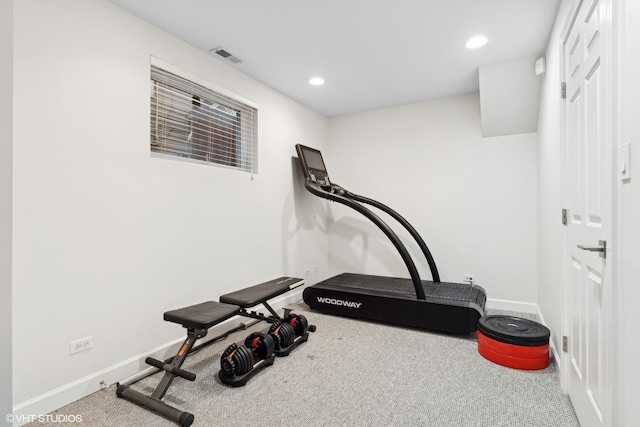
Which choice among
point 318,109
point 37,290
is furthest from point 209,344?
point 318,109

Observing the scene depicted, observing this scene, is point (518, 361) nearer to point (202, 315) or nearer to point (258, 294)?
point (258, 294)

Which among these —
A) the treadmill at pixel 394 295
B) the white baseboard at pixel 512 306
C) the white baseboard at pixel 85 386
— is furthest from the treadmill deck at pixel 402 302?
the white baseboard at pixel 85 386

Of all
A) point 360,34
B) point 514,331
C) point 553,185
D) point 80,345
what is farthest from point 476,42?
point 80,345

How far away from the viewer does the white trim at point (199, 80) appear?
2490 millimetres

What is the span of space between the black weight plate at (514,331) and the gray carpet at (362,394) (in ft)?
0.68

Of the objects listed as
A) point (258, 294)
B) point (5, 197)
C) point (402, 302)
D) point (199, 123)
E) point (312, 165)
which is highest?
point (199, 123)

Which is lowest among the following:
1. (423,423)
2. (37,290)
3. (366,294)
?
(423,423)

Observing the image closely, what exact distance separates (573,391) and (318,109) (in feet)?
12.9

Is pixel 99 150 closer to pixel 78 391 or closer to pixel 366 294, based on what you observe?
pixel 78 391

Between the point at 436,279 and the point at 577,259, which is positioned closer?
the point at 577,259

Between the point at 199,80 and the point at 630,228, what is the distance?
3.01 m

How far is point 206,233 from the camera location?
112 inches

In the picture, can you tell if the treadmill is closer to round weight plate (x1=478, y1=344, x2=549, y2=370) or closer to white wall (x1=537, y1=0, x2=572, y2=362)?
round weight plate (x1=478, y1=344, x2=549, y2=370)

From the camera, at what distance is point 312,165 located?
4.04m
